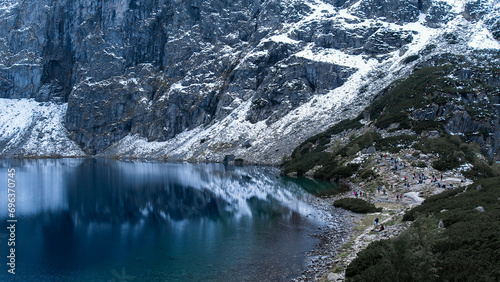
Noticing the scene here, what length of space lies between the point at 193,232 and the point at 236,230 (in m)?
4.73

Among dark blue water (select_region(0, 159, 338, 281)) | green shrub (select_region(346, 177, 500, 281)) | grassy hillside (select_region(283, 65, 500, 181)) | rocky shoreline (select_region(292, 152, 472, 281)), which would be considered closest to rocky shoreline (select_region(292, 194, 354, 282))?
rocky shoreline (select_region(292, 152, 472, 281))

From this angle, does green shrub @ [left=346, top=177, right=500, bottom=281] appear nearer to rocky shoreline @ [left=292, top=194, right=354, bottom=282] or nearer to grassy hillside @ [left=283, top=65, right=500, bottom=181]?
rocky shoreline @ [left=292, top=194, right=354, bottom=282]

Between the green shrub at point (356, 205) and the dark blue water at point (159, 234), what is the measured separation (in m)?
4.74

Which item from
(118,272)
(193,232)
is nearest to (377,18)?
(193,232)

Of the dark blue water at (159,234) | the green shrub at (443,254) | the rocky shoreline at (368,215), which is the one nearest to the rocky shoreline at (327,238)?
the rocky shoreline at (368,215)

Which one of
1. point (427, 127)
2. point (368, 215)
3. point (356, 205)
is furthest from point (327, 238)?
point (427, 127)

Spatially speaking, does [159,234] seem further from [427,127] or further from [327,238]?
[427,127]

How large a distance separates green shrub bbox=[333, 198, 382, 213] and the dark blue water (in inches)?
186

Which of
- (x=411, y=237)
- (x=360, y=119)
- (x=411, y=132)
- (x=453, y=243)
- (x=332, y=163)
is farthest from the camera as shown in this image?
(x=360, y=119)

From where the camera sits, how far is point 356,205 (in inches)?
1751

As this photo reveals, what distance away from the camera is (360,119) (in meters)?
100

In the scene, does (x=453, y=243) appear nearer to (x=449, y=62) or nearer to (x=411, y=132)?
(x=411, y=132)

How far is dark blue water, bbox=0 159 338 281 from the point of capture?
25.2 metres

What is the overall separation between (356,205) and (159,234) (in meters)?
25.6
